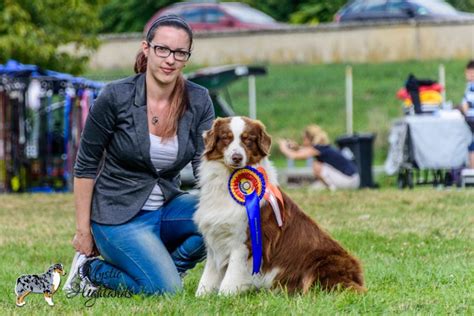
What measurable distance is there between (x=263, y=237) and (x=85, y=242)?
3.79ft

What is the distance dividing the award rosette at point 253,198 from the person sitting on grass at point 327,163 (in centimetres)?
1027

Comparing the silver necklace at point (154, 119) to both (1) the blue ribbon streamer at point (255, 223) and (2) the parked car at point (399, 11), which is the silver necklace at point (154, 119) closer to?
(1) the blue ribbon streamer at point (255, 223)

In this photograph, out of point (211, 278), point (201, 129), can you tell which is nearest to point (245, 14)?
point (201, 129)

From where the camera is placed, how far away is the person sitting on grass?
1705 centimetres

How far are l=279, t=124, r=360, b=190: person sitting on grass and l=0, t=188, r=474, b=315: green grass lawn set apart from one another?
1921 mm

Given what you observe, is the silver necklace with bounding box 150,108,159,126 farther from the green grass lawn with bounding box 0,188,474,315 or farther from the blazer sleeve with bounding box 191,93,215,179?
the green grass lawn with bounding box 0,188,474,315

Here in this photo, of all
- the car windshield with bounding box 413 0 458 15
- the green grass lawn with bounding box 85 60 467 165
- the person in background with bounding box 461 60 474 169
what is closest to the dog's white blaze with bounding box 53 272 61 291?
the person in background with bounding box 461 60 474 169

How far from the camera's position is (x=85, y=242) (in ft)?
22.7

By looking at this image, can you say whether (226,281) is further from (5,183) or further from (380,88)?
(380,88)

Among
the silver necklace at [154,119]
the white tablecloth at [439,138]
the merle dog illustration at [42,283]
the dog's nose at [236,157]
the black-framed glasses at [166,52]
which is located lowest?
the white tablecloth at [439,138]

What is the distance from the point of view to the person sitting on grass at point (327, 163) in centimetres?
1705

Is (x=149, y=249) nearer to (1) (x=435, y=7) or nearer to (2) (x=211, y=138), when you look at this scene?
(2) (x=211, y=138)

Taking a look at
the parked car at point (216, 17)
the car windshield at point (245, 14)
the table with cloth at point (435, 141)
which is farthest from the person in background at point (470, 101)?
the car windshield at point (245, 14)

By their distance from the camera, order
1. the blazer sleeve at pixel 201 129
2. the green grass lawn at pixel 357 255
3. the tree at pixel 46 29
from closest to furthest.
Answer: the green grass lawn at pixel 357 255, the blazer sleeve at pixel 201 129, the tree at pixel 46 29
